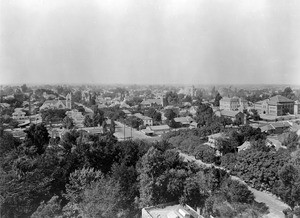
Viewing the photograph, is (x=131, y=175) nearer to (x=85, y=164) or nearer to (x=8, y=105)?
(x=85, y=164)

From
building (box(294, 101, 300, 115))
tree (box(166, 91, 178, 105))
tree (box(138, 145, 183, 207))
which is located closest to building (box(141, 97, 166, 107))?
tree (box(166, 91, 178, 105))

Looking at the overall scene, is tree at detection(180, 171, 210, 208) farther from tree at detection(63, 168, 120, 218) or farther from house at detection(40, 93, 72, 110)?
house at detection(40, 93, 72, 110)

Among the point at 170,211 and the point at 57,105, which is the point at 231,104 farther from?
the point at 170,211

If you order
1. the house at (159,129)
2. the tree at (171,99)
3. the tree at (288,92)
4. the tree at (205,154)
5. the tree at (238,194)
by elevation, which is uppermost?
the tree at (288,92)

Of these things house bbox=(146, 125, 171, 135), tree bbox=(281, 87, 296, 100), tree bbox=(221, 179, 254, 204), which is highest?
tree bbox=(281, 87, 296, 100)

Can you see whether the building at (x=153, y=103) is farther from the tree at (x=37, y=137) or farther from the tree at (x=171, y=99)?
the tree at (x=37, y=137)

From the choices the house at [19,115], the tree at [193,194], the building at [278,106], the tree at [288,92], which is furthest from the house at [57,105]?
the tree at [193,194]

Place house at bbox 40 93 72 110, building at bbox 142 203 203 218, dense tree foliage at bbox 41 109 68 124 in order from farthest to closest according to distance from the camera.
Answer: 1. house at bbox 40 93 72 110
2. dense tree foliage at bbox 41 109 68 124
3. building at bbox 142 203 203 218

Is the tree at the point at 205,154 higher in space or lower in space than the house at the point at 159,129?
higher
